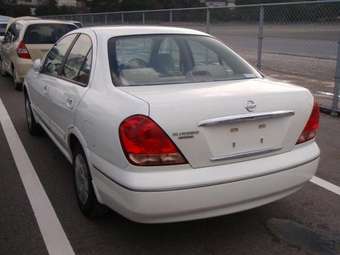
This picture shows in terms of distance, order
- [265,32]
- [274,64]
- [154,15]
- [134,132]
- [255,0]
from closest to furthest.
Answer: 1. [134,132]
2. [265,32]
3. [274,64]
4. [154,15]
5. [255,0]

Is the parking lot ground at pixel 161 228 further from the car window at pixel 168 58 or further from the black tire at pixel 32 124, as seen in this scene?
the black tire at pixel 32 124

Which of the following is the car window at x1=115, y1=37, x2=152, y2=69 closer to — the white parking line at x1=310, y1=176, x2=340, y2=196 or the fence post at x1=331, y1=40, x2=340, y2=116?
the white parking line at x1=310, y1=176, x2=340, y2=196

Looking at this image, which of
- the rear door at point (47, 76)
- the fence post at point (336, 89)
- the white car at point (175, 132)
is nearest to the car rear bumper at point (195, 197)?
the white car at point (175, 132)

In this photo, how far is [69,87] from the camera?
4297 millimetres

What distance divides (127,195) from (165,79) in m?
1.14

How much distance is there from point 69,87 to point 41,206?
1.06 meters

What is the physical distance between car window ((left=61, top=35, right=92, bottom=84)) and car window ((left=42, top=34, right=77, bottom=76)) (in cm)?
24

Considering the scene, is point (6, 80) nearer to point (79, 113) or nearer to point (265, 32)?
point (265, 32)

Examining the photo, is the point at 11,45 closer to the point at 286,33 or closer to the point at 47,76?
the point at 286,33

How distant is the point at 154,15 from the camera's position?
51.0 ft

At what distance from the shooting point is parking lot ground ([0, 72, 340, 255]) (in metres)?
3.53

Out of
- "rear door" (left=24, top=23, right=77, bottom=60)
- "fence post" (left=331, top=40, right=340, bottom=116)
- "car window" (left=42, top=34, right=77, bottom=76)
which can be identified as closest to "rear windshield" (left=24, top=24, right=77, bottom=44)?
"rear door" (left=24, top=23, right=77, bottom=60)

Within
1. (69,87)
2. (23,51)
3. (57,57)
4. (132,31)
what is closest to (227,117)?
(132,31)

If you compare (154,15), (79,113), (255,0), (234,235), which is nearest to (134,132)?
(79,113)
